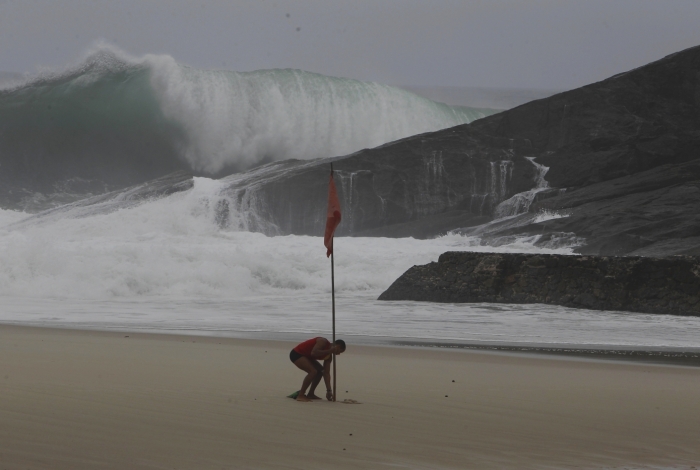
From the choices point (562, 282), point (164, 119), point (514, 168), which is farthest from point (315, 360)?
point (164, 119)

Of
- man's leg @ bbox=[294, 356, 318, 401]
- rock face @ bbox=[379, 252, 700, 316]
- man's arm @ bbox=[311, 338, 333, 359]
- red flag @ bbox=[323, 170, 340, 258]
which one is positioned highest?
red flag @ bbox=[323, 170, 340, 258]

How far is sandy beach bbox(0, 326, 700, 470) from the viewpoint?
4754mm

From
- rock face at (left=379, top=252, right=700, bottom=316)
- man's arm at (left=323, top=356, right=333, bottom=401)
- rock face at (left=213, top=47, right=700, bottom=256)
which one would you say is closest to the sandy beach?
man's arm at (left=323, top=356, right=333, bottom=401)

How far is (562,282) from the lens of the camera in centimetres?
1833

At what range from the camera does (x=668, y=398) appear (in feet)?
24.8

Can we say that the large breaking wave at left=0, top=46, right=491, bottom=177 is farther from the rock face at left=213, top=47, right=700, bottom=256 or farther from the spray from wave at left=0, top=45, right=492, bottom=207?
the rock face at left=213, top=47, right=700, bottom=256

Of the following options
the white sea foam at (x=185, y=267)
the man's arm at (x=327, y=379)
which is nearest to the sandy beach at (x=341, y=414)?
the man's arm at (x=327, y=379)

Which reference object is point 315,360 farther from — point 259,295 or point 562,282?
point 259,295

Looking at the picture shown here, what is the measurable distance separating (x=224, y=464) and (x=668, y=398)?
440 cm

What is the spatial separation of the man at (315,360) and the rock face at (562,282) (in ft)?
38.8

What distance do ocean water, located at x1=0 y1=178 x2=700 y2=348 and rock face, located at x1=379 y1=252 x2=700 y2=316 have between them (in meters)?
0.43

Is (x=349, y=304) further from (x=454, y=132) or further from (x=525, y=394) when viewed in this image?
(x=454, y=132)

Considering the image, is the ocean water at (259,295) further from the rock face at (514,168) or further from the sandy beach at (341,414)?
the rock face at (514,168)

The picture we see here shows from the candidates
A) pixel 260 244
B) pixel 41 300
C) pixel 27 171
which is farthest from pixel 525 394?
pixel 27 171
